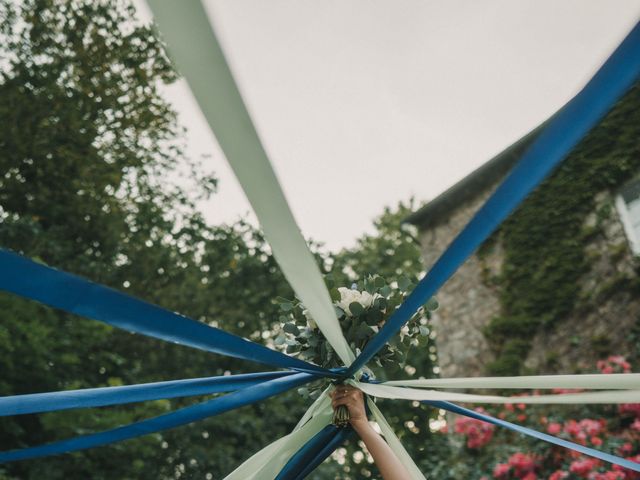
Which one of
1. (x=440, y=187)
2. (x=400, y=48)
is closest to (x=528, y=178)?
(x=400, y=48)

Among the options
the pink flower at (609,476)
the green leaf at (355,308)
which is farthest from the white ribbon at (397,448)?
the pink flower at (609,476)

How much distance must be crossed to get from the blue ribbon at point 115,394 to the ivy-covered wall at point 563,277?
4.62 metres

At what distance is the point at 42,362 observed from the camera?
6.41 m

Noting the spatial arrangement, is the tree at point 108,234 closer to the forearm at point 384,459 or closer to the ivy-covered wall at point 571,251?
the ivy-covered wall at point 571,251

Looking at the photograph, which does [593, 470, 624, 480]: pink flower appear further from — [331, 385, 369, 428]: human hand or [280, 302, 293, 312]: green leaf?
[280, 302, 293, 312]: green leaf

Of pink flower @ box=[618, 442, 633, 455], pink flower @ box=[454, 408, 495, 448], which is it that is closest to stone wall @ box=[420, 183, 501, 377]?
pink flower @ box=[454, 408, 495, 448]

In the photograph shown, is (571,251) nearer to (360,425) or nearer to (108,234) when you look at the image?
(360,425)

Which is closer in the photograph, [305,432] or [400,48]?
[305,432]

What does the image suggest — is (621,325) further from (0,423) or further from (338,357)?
(0,423)

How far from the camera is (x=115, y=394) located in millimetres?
2090

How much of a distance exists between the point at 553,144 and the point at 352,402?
1240 mm

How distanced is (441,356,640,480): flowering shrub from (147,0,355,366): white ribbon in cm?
433

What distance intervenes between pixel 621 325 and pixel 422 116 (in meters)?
3.53

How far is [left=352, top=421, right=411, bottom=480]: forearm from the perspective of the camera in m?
1.81
